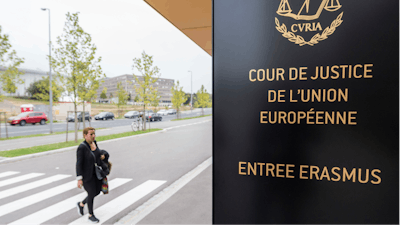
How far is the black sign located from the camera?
55.6 inches

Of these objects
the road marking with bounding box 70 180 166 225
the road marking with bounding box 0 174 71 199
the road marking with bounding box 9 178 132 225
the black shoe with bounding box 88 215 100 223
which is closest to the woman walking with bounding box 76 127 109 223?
the black shoe with bounding box 88 215 100 223

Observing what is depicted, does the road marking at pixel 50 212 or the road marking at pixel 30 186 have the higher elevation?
the road marking at pixel 50 212

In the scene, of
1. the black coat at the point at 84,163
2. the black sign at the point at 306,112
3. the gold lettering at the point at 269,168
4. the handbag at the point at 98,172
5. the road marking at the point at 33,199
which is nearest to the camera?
the black sign at the point at 306,112

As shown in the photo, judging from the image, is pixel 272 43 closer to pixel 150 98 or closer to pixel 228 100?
pixel 228 100

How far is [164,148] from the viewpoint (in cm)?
1193

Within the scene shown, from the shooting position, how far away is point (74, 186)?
6348 millimetres

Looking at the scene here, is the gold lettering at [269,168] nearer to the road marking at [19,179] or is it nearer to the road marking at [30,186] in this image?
the road marking at [30,186]

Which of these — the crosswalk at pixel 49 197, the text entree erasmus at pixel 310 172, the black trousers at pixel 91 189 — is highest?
the text entree erasmus at pixel 310 172

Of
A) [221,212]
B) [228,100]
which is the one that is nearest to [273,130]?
[228,100]

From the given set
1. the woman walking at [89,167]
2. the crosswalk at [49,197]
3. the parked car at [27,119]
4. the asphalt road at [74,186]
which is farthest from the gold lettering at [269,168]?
the parked car at [27,119]

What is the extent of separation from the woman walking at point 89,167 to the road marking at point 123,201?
Result: 273 millimetres

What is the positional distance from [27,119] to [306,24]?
111 feet

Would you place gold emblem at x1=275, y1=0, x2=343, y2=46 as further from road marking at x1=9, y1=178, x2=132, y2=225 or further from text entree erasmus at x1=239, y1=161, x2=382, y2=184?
road marking at x1=9, y1=178, x2=132, y2=225

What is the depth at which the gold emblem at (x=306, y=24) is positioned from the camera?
146 centimetres
